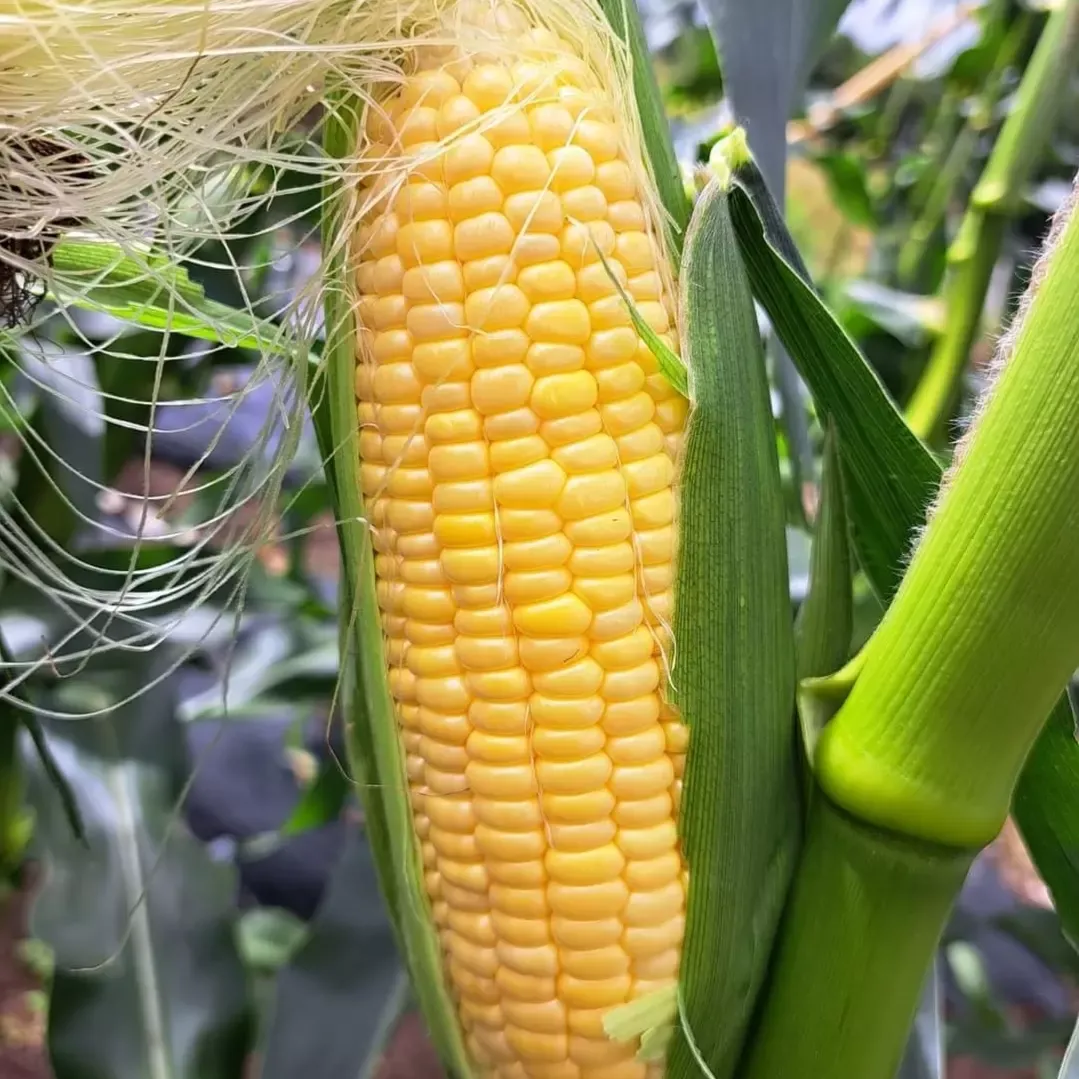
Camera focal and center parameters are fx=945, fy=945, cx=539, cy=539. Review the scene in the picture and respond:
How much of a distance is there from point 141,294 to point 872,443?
288mm

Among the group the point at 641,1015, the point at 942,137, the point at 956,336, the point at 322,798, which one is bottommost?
the point at 322,798

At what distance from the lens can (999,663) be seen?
270mm

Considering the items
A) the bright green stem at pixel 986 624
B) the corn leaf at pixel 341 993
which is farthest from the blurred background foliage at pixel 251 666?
the bright green stem at pixel 986 624

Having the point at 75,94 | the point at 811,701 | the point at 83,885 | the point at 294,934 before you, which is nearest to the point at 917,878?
the point at 811,701

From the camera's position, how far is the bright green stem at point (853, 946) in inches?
12.3

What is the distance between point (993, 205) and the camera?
65 cm

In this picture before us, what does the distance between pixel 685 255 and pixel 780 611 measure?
125 millimetres

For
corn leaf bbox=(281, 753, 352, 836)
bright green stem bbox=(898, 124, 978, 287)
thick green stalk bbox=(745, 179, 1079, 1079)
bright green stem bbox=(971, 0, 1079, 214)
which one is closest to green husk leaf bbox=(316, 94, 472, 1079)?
thick green stalk bbox=(745, 179, 1079, 1079)

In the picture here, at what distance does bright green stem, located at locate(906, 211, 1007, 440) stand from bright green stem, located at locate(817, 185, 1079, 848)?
45 centimetres

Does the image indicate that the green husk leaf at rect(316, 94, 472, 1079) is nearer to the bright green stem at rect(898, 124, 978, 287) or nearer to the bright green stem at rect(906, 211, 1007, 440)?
the bright green stem at rect(906, 211, 1007, 440)

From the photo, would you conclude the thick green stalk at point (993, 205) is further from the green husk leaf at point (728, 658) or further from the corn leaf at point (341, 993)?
the corn leaf at point (341, 993)

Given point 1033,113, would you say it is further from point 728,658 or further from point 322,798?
point 322,798

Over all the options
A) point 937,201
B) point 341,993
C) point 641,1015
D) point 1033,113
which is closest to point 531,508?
point 641,1015

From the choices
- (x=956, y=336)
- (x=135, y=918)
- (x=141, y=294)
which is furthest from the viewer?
(x=956, y=336)
